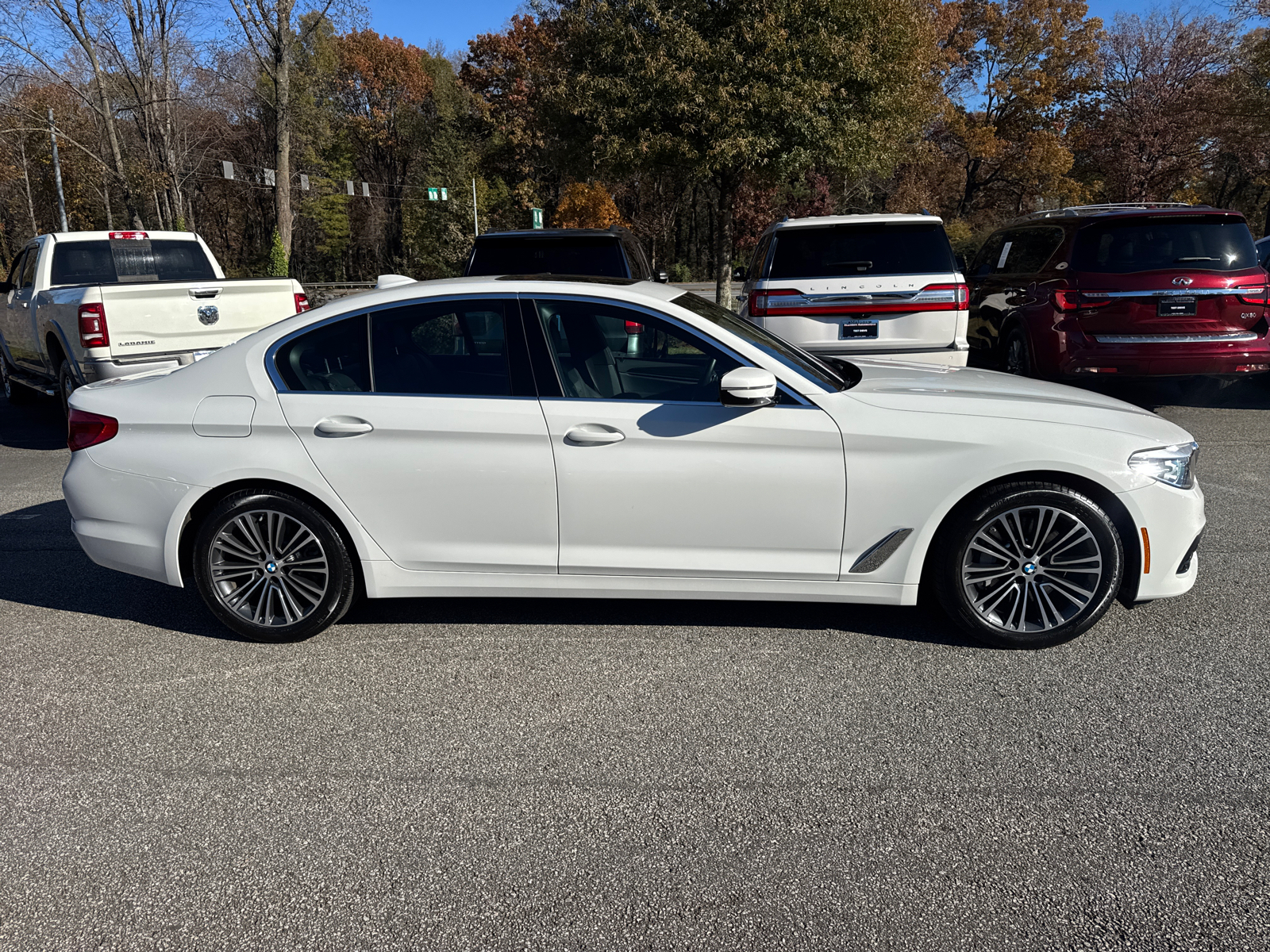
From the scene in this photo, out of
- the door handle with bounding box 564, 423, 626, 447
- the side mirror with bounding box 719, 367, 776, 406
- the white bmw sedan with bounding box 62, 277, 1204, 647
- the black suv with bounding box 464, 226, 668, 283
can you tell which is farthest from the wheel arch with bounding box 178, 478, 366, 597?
the black suv with bounding box 464, 226, 668, 283

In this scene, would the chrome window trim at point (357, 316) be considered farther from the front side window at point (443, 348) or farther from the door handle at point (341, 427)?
the door handle at point (341, 427)

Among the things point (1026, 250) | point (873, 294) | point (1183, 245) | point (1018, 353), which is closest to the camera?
point (873, 294)

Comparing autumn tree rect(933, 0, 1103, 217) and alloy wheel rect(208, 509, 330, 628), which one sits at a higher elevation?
autumn tree rect(933, 0, 1103, 217)

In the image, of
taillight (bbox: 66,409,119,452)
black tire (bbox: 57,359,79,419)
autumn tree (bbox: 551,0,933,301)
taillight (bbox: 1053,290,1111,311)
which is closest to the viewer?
taillight (bbox: 66,409,119,452)

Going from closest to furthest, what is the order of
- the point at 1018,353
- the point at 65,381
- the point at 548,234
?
the point at 548,234 → the point at 65,381 → the point at 1018,353

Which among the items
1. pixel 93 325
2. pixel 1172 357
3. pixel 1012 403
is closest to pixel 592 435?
pixel 1012 403

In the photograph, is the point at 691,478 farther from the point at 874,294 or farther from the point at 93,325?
the point at 93,325

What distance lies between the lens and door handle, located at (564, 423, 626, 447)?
420cm

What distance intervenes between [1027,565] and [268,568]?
339 centimetres

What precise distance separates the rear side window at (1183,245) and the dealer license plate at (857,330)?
220cm

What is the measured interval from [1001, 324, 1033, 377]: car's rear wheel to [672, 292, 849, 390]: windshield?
5462 mm

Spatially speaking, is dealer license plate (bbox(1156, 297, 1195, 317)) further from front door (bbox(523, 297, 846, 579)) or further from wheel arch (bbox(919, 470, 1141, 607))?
front door (bbox(523, 297, 846, 579))

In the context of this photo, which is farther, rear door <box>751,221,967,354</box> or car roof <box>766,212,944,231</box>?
car roof <box>766,212,944,231</box>

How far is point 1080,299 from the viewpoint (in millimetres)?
8984
